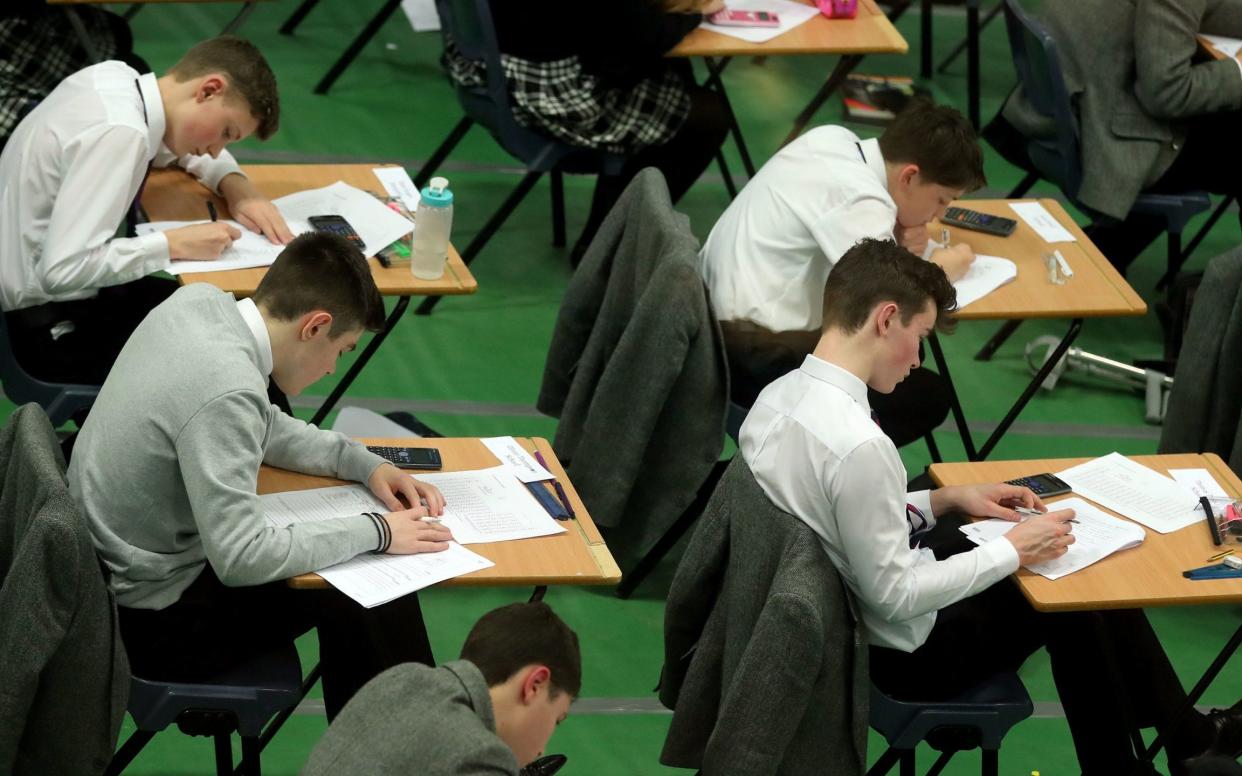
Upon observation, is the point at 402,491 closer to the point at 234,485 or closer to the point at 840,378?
the point at 234,485

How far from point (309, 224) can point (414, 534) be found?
124cm

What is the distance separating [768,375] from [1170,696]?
3.70 feet

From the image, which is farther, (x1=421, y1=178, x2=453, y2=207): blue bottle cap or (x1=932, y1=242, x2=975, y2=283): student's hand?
(x1=932, y1=242, x2=975, y2=283): student's hand

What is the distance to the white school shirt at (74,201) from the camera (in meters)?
3.36

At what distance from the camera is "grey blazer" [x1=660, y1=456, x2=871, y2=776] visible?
2.60m

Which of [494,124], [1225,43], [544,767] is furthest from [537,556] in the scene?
[1225,43]

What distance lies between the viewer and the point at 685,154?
512 cm

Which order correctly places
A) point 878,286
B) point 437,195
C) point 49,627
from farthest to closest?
point 437,195 → point 878,286 → point 49,627

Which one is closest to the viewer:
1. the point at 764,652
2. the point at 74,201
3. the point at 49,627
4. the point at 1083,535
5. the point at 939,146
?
the point at 49,627

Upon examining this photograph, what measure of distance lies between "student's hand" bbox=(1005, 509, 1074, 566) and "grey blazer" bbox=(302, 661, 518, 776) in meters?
1.15

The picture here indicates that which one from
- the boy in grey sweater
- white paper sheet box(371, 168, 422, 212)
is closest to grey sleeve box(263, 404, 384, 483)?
the boy in grey sweater

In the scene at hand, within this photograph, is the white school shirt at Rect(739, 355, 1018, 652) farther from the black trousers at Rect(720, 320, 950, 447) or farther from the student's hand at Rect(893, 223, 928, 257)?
the student's hand at Rect(893, 223, 928, 257)

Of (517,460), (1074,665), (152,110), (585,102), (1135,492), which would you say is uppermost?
(152,110)

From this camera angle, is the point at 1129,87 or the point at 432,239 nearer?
the point at 432,239
